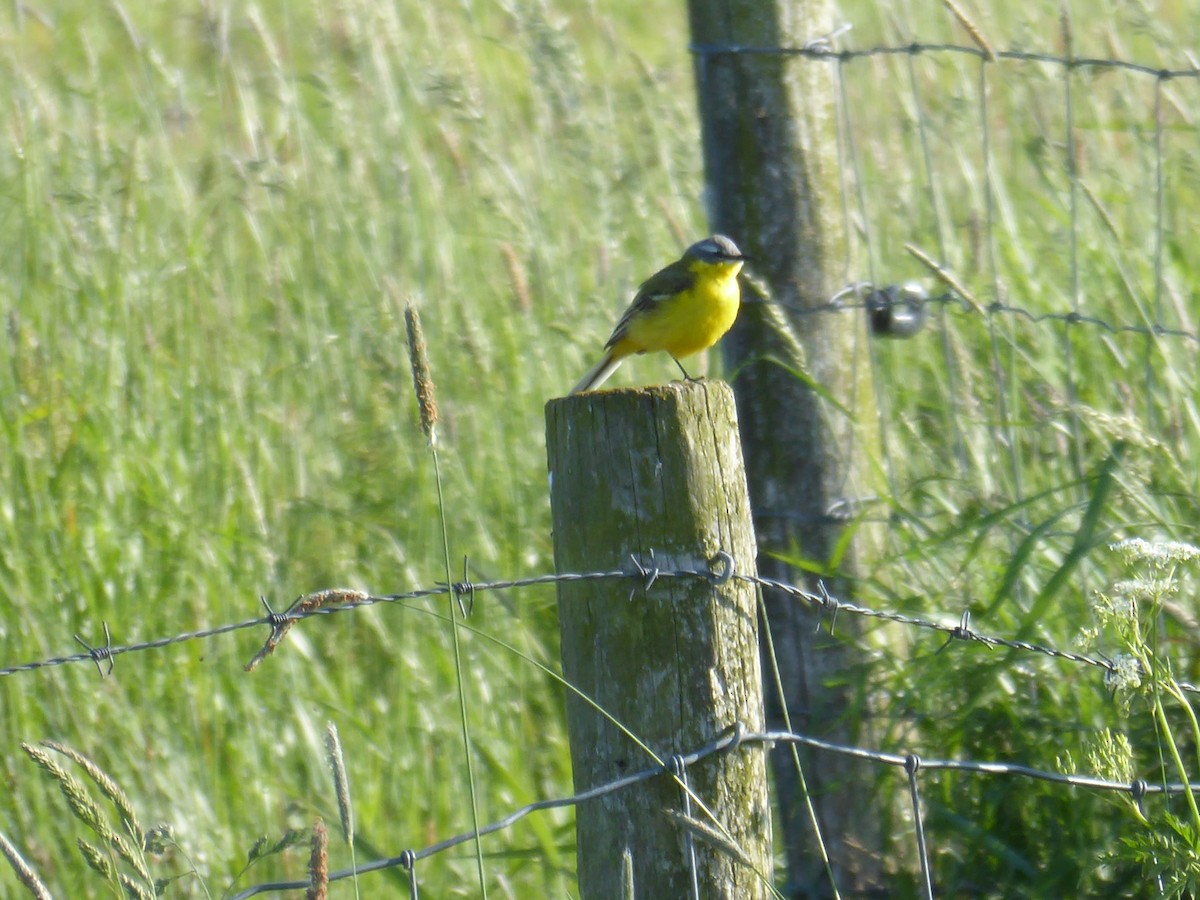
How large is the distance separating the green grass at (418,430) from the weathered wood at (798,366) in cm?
14

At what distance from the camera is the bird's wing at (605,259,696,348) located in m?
3.76

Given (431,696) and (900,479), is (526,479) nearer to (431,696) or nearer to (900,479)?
(431,696)

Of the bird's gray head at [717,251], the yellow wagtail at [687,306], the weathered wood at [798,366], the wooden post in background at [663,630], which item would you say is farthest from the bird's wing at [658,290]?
the wooden post in background at [663,630]

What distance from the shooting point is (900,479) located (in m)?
3.88

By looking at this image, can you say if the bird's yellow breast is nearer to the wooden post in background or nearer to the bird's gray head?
the bird's gray head

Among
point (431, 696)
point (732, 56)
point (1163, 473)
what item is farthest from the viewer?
point (431, 696)

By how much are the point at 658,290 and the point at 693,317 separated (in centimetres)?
23

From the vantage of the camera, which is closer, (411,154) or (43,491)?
(43,491)

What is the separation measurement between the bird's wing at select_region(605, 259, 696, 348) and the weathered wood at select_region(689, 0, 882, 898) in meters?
0.48

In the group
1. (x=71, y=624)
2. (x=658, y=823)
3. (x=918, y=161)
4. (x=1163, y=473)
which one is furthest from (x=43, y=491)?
(x=918, y=161)

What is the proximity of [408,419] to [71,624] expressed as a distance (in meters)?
1.33

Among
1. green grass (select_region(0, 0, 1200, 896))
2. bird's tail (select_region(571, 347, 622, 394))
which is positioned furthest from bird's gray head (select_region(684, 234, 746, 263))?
bird's tail (select_region(571, 347, 622, 394))

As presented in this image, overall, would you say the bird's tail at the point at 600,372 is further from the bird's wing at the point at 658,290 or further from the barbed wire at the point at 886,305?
the barbed wire at the point at 886,305

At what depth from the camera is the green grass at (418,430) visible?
3.21 metres
